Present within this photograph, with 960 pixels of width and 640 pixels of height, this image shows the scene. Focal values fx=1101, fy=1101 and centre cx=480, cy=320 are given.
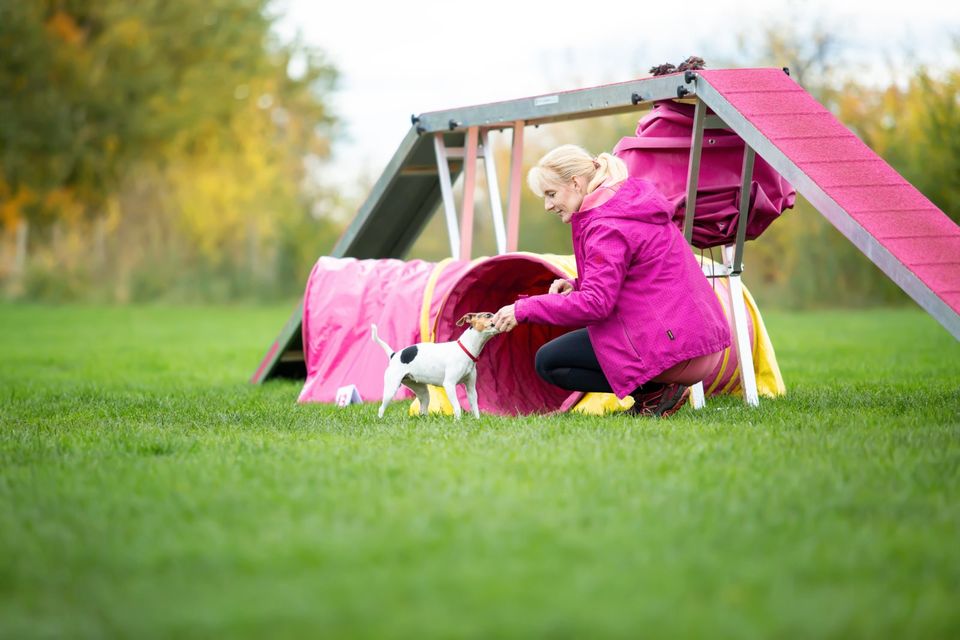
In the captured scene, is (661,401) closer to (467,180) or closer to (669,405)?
(669,405)

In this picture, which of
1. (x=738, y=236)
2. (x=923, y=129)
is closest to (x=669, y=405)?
(x=738, y=236)

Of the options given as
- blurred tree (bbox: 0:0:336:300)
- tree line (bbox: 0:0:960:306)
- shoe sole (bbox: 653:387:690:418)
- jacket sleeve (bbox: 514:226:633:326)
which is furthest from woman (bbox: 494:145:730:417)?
blurred tree (bbox: 0:0:336:300)

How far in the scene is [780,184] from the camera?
5820 millimetres

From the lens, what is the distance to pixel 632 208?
479cm

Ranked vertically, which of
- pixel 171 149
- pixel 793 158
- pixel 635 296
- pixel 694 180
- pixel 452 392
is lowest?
pixel 452 392

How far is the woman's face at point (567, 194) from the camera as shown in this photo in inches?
189

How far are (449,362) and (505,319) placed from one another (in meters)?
0.39

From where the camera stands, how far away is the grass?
A: 2305 millimetres

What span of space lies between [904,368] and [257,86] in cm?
2307

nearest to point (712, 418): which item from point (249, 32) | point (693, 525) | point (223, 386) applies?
A: point (693, 525)

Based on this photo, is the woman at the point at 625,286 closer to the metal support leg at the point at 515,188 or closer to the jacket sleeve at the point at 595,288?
the jacket sleeve at the point at 595,288

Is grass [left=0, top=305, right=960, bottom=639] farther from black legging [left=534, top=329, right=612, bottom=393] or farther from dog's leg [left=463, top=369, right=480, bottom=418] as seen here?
black legging [left=534, top=329, right=612, bottom=393]

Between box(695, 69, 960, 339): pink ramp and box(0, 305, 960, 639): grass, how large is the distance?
2.04 feet

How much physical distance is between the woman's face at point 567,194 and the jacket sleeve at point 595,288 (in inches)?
6.3
